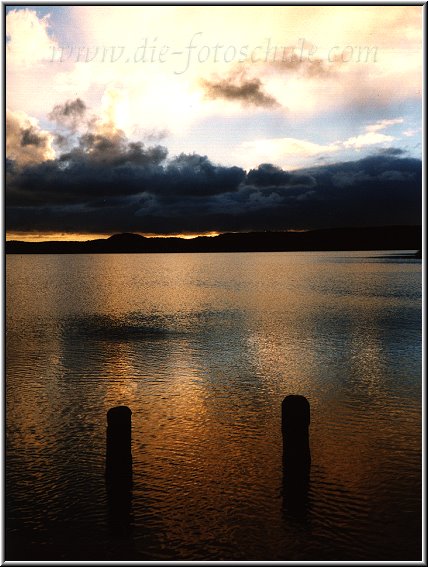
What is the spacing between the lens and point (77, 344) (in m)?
33.7

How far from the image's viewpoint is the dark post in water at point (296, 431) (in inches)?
476

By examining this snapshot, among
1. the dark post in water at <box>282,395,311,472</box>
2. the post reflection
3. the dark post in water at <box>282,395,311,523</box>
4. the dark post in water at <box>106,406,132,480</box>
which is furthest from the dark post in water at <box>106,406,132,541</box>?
the dark post in water at <box>282,395,311,472</box>

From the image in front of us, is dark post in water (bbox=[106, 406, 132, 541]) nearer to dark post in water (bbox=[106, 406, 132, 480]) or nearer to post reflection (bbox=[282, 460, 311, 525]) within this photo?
dark post in water (bbox=[106, 406, 132, 480])

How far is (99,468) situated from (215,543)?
432 cm

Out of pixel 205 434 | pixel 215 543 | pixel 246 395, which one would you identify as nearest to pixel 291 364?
pixel 246 395

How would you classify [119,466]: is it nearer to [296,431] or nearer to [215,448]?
[215,448]

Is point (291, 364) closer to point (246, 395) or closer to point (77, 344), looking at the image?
point (246, 395)

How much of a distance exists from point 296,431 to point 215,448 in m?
3.05

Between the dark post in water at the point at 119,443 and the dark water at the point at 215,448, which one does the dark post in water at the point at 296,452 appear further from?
the dark post in water at the point at 119,443

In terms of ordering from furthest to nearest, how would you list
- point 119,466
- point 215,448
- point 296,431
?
point 215,448 < point 296,431 < point 119,466

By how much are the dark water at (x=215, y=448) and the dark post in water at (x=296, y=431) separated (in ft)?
1.55

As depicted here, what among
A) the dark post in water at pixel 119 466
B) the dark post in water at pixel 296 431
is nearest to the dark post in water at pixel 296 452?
the dark post in water at pixel 296 431

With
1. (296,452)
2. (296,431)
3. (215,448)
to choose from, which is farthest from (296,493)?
(215,448)

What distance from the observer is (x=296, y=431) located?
12344 millimetres
